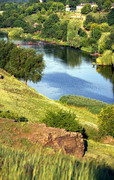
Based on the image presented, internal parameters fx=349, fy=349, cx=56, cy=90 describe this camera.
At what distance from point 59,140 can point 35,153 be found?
35.3 feet

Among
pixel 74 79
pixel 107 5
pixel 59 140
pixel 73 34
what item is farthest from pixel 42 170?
pixel 107 5

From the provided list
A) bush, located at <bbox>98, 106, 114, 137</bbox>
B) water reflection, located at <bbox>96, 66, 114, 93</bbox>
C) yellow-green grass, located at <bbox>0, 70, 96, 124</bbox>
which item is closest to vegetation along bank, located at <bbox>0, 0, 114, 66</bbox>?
water reflection, located at <bbox>96, 66, 114, 93</bbox>

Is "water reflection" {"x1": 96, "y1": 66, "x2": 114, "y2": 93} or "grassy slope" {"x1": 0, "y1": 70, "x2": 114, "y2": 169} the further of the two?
"water reflection" {"x1": 96, "y1": 66, "x2": 114, "y2": 93}

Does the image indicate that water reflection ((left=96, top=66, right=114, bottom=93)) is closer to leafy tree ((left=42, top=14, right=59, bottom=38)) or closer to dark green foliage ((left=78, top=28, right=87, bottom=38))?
dark green foliage ((left=78, top=28, right=87, bottom=38))

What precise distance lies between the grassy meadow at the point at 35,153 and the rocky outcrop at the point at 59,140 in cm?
62

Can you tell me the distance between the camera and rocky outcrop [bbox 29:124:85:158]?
70.5 ft

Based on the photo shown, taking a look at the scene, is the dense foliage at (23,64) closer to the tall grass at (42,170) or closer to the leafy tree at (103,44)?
the leafy tree at (103,44)

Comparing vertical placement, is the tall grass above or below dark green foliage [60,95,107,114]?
above

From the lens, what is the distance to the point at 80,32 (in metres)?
138

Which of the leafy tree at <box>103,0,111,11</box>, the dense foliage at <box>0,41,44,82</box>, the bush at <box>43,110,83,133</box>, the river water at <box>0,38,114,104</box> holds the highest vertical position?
the leafy tree at <box>103,0,111,11</box>

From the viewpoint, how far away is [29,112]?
117ft

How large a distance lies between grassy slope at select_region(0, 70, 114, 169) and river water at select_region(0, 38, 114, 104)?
13.2 meters

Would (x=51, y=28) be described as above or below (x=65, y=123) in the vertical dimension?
below

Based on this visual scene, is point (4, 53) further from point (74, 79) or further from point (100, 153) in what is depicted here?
point (100, 153)
